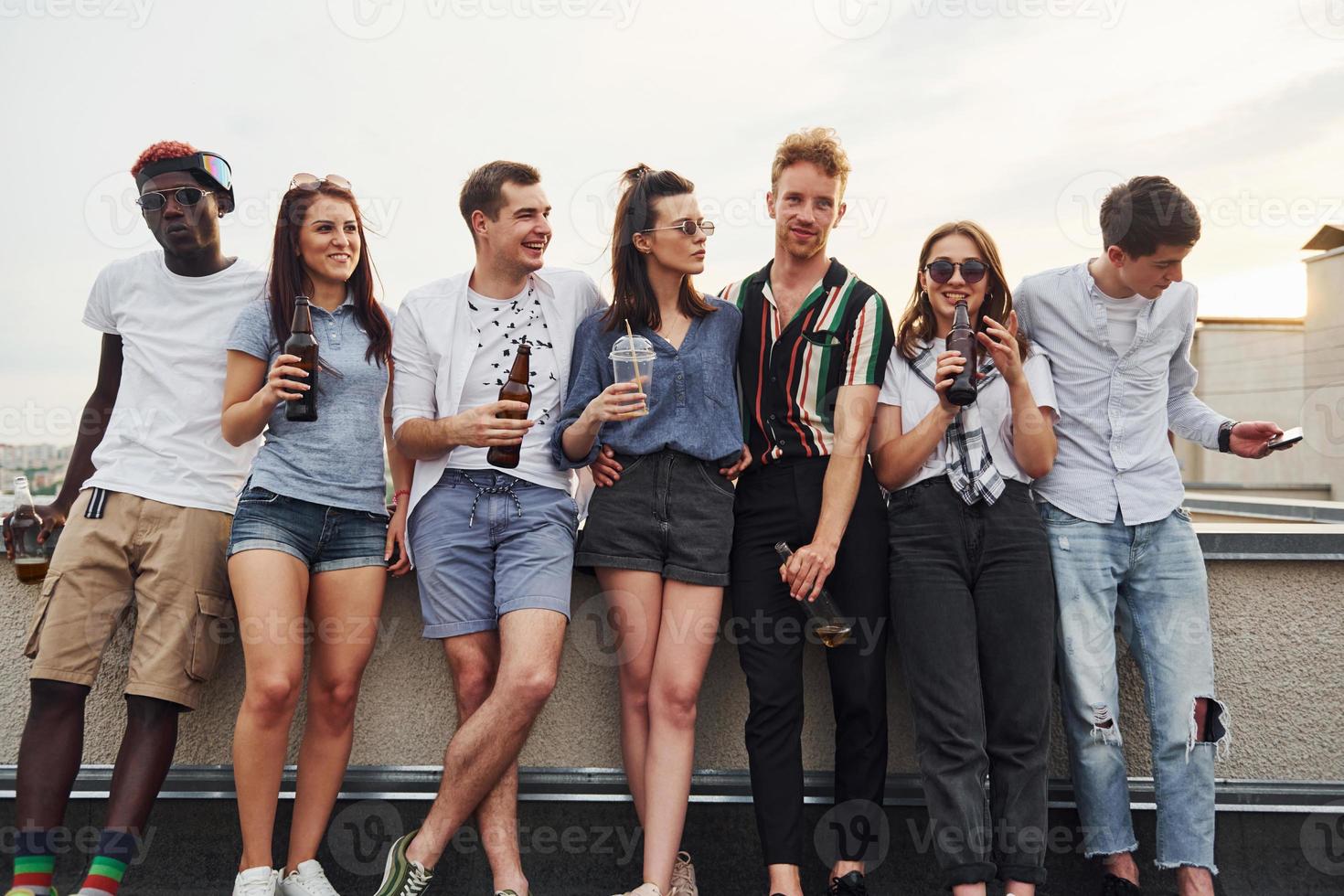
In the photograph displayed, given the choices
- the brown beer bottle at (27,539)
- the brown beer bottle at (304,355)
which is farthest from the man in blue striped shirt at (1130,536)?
the brown beer bottle at (27,539)

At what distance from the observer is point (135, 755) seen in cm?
292

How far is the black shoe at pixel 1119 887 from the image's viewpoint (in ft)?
9.87

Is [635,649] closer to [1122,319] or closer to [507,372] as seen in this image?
[507,372]

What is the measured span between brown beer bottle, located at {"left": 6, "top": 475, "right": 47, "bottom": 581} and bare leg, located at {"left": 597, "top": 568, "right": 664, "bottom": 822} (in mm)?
1990

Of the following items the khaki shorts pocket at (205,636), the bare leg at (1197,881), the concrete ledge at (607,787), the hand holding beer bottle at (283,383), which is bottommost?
the bare leg at (1197,881)

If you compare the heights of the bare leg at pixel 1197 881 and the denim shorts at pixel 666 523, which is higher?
the denim shorts at pixel 666 523

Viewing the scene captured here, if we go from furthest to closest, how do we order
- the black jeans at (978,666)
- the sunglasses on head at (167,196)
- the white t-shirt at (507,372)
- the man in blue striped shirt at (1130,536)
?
the sunglasses on head at (167,196), the white t-shirt at (507,372), the man in blue striped shirt at (1130,536), the black jeans at (978,666)

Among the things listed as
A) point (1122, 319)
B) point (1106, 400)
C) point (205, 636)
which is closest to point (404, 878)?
point (205, 636)

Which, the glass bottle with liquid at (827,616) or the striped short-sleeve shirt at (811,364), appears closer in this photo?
the glass bottle with liquid at (827,616)

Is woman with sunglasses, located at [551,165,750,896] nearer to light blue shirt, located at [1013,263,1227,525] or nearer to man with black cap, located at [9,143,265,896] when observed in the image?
light blue shirt, located at [1013,263,1227,525]

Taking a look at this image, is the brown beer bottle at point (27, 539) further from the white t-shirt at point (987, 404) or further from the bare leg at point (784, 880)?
the white t-shirt at point (987, 404)

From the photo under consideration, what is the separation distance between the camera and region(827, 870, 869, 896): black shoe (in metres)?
2.98

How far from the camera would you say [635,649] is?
2971 millimetres

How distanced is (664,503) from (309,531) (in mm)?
1118
